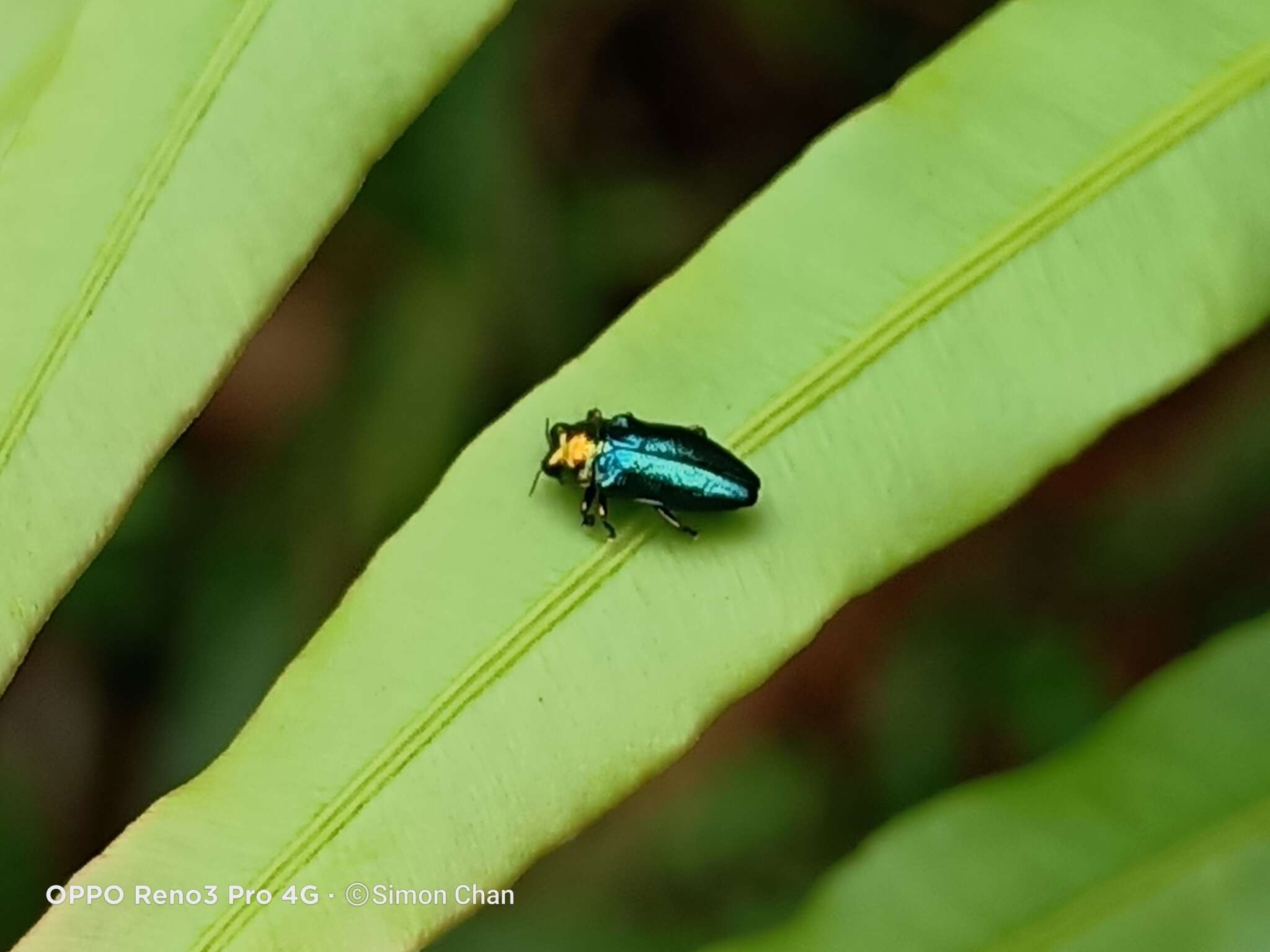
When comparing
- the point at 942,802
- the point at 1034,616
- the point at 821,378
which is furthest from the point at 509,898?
the point at 821,378

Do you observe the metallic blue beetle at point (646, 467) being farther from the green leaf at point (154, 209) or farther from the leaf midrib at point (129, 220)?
the leaf midrib at point (129, 220)

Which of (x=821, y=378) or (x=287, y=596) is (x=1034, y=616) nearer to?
(x=821, y=378)

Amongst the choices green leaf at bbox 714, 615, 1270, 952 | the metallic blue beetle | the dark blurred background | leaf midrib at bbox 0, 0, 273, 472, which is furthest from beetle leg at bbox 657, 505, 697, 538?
the dark blurred background

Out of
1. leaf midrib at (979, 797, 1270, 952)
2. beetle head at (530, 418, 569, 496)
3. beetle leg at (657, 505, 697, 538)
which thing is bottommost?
leaf midrib at (979, 797, 1270, 952)

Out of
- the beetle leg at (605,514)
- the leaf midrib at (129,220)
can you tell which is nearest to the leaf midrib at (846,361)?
the beetle leg at (605,514)

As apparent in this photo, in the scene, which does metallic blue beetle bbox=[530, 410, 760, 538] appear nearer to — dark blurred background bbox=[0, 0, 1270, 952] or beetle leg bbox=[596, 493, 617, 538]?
beetle leg bbox=[596, 493, 617, 538]

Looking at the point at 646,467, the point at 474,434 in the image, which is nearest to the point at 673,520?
the point at 646,467

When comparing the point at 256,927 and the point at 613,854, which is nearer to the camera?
the point at 256,927
